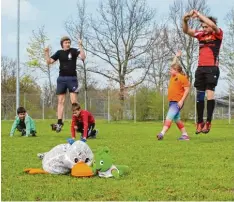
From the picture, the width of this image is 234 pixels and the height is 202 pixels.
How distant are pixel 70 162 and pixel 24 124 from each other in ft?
26.0

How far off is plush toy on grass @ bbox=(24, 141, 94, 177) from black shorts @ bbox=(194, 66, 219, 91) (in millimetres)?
3821

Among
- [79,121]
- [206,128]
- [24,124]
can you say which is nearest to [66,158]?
[206,128]

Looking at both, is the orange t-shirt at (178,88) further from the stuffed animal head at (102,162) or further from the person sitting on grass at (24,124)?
the stuffed animal head at (102,162)

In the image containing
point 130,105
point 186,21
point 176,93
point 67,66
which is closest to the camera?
point 186,21

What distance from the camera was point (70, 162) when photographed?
4.93 meters

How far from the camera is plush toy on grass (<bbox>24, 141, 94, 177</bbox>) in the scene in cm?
480

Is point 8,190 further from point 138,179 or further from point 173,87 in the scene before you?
point 173,87

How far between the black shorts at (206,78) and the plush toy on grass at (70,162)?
3.82 meters

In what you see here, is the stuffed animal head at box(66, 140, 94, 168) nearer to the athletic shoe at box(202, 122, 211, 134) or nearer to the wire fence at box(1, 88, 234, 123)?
the athletic shoe at box(202, 122, 211, 134)

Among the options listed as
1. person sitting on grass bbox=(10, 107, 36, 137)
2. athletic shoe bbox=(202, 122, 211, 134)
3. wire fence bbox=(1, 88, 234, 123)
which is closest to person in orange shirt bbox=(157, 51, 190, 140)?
athletic shoe bbox=(202, 122, 211, 134)

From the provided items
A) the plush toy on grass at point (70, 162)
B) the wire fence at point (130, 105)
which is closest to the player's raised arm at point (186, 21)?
the plush toy on grass at point (70, 162)

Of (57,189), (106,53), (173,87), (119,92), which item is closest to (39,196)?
(57,189)

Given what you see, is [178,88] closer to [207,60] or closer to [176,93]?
[176,93]

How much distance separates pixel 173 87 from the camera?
1023 cm
